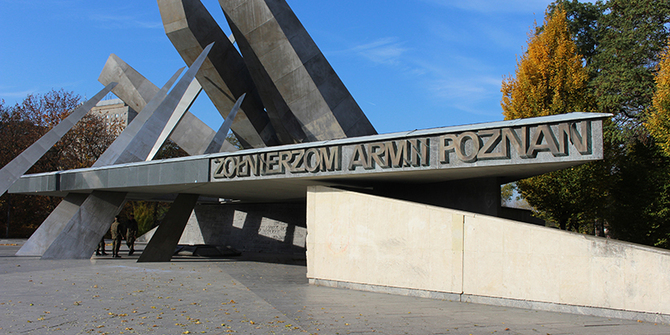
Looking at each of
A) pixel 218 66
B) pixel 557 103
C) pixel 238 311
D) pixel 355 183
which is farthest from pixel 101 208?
pixel 557 103

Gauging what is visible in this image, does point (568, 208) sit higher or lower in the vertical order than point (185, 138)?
lower

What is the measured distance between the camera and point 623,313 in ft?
23.7

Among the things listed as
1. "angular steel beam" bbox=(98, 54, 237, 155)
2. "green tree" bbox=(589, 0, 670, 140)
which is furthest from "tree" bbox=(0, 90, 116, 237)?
"green tree" bbox=(589, 0, 670, 140)

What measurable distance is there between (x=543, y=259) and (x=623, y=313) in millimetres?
1381

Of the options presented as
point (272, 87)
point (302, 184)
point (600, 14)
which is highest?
point (600, 14)

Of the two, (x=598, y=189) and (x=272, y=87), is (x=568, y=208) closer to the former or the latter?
(x=598, y=189)

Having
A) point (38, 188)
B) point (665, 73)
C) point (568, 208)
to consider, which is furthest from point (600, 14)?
point (38, 188)

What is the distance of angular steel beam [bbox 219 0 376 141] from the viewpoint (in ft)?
52.5

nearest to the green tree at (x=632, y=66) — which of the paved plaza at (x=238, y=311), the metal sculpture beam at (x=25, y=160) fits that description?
the paved plaza at (x=238, y=311)

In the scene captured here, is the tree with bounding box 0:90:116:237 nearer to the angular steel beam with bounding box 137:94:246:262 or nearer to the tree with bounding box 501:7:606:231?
the angular steel beam with bounding box 137:94:246:262

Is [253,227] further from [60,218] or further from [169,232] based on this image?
[60,218]

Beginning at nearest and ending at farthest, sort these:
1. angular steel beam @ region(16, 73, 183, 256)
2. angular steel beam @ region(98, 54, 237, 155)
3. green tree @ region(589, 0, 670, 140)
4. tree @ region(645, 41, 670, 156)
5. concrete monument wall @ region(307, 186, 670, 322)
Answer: concrete monument wall @ region(307, 186, 670, 322) < tree @ region(645, 41, 670, 156) < angular steel beam @ region(16, 73, 183, 256) < green tree @ region(589, 0, 670, 140) < angular steel beam @ region(98, 54, 237, 155)

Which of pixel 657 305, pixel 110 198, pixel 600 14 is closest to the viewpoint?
pixel 657 305

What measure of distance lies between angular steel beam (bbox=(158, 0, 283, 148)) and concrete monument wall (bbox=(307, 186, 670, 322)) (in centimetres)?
1050
